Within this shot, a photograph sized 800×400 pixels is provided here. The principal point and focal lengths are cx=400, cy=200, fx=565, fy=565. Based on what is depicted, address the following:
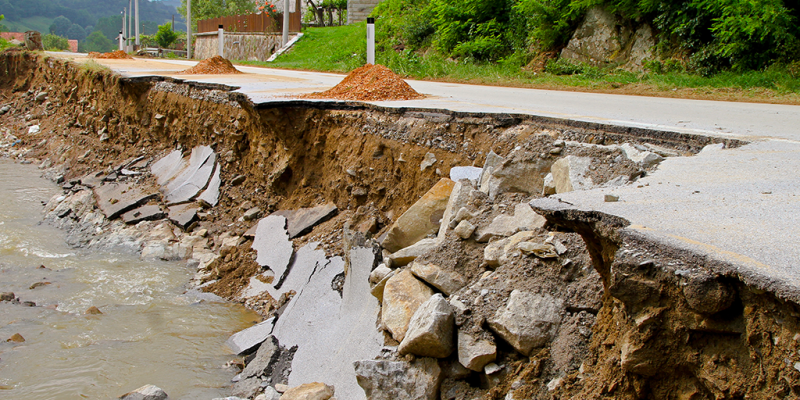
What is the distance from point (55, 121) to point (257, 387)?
13305 millimetres

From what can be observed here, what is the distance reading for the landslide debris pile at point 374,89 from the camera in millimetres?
7401

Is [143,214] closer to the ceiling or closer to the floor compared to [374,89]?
closer to the floor

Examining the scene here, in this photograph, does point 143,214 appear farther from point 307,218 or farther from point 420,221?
point 420,221

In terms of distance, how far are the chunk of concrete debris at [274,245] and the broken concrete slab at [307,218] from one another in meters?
0.09

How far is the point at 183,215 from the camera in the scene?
8.20 m

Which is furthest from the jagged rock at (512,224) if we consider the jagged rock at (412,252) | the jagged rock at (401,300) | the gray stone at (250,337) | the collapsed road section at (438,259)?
Answer: the gray stone at (250,337)

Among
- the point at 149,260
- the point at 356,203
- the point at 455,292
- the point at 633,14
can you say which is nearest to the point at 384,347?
the point at 455,292

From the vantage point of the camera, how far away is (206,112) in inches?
365

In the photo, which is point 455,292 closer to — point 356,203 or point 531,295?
point 531,295

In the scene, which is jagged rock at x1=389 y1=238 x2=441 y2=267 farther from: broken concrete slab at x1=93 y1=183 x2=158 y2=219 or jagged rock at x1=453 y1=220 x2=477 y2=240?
broken concrete slab at x1=93 y1=183 x2=158 y2=219

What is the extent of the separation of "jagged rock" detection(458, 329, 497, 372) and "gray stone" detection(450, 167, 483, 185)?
188 centimetres

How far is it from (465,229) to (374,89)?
4264 millimetres

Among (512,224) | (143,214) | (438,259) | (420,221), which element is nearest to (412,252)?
(438,259)

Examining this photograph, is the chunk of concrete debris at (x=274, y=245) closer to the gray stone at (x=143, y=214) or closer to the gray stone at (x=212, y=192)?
the gray stone at (x=212, y=192)
